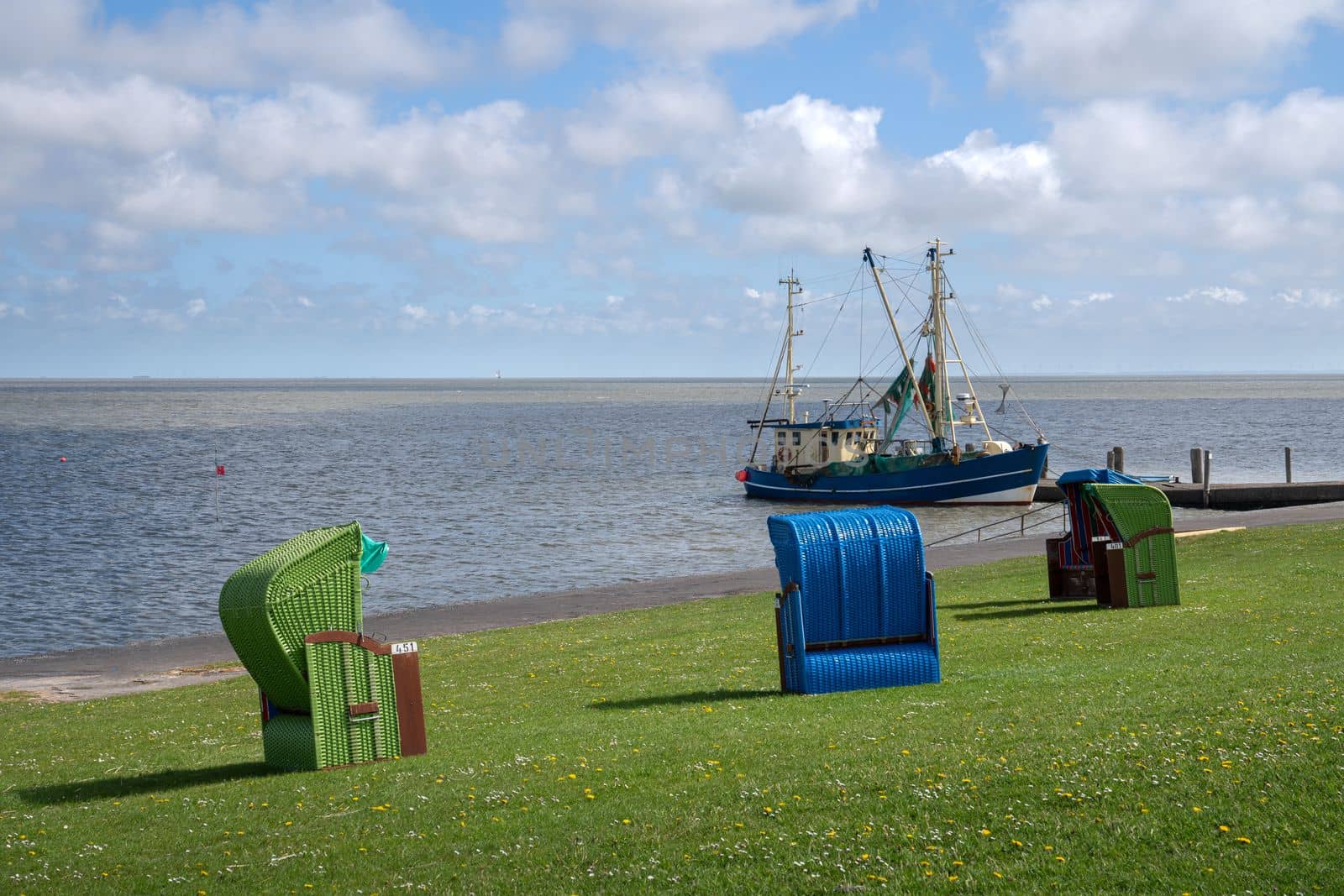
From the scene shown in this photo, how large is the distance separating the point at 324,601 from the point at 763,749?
4.30 metres

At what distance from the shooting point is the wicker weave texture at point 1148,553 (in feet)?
63.6

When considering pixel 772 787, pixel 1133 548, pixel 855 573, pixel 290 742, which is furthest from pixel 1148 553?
pixel 290 742

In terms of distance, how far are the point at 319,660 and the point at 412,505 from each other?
52.1 metres

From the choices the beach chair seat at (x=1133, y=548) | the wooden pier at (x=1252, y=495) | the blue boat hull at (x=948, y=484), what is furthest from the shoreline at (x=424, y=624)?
the blue boat hull at (x=948, y=484)

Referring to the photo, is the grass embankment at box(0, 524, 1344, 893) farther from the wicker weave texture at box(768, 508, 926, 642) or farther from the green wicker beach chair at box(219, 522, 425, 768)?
the wicker weave texture at box(768, 508, 926, 642)

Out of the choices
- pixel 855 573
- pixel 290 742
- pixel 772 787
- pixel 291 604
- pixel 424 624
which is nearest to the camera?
pixel 772 787

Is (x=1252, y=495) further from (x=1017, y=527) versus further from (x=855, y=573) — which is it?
(x=855, y=573)

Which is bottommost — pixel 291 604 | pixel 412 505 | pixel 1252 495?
pixel 1252 495

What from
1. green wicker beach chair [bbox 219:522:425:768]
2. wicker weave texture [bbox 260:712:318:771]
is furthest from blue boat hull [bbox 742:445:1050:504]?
wicker weave texture [bbox 260:712:318:771]

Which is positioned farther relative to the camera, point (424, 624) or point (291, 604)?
point (424, 624)

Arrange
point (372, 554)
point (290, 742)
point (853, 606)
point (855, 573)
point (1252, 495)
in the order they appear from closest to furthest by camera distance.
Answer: point (290, 742), point (372, 554), point (855, 573), point (853, 606), point (1252, 495)

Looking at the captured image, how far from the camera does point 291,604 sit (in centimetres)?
1132

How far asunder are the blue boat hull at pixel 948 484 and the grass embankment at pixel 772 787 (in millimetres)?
42056

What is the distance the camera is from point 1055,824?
25.3 ft
